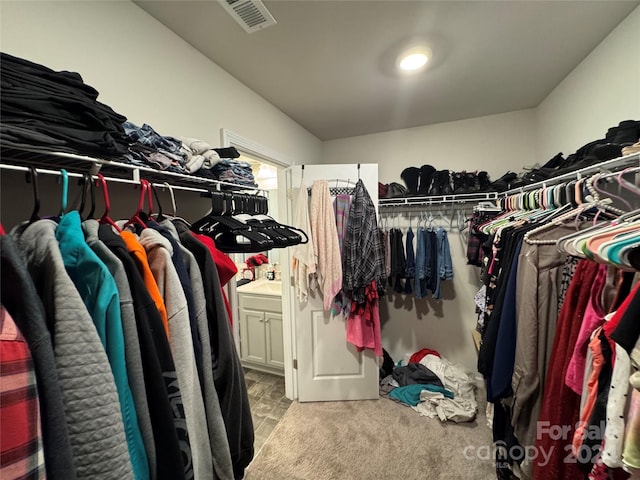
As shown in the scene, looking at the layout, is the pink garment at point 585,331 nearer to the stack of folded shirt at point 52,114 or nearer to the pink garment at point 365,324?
the pink garment at point 365,324

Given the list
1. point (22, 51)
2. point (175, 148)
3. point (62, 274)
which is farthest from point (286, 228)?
point (22, 51)

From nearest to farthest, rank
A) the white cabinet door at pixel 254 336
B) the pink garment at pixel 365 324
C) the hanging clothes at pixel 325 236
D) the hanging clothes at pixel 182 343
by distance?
the hanging clothes at pixel 182 343, the hanging clothes at pixel 325 236, the pink garment at pixel 365 324, the white cabinet door at pixel 254 336

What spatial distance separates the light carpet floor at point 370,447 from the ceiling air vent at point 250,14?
2449mm

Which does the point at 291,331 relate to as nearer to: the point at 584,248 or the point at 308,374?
the point at 308,374

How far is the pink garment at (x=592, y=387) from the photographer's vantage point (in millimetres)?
657

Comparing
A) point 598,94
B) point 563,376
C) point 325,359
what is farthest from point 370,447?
point 598,94

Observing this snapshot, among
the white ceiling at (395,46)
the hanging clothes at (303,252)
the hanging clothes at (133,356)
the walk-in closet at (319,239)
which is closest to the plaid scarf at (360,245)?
the walk-in closet at (319,239)

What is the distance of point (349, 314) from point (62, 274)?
1.79 metres

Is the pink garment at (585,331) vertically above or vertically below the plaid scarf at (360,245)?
below

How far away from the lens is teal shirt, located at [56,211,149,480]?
51 cm

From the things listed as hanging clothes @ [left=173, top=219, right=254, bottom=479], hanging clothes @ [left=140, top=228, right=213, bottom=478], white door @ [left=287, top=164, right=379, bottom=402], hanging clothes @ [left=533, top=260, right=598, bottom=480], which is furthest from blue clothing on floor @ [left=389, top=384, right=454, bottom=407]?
hanging clothes @ [left=140, top=228, right=213, bottom=478]

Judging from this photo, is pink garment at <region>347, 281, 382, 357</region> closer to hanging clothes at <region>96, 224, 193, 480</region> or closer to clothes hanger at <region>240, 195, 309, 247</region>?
clothes hanger at <region>240, 195, 309, 247</region>

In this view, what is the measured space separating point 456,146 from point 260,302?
7.95ft

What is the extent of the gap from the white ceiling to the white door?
70 centimetres
